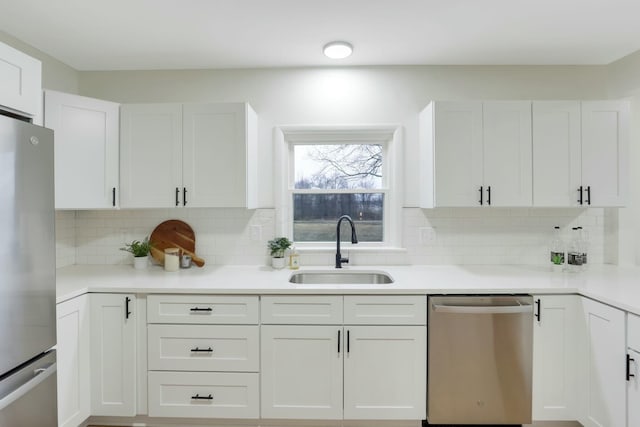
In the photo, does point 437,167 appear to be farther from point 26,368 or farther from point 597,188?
point 26,368

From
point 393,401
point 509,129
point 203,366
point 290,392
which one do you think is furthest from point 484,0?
point 203,366

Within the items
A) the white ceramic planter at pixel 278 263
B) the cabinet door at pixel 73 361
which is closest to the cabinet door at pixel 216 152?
the white ceramic planter at pixel 278 263

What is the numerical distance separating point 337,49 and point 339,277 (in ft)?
5.26

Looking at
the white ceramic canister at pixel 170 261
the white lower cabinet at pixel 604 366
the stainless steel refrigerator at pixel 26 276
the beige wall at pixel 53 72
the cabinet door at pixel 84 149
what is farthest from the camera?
the white ceramic canister at pixel 170 261

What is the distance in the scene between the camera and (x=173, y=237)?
8.99ft

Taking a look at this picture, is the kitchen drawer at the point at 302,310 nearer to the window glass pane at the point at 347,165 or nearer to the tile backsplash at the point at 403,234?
the tile backsplash at the point at 403,234

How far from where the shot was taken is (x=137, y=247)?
2646 mm

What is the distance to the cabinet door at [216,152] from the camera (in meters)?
2.42

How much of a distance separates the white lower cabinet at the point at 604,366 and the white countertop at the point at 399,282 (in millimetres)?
88

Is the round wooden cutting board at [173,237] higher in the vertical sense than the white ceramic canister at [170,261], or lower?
higher

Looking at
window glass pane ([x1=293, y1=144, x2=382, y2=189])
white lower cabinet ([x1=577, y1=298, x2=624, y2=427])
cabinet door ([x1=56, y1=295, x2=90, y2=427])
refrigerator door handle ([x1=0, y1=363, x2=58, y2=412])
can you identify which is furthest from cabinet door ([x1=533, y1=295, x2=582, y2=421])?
cabinet door ([x1=56, y1=295, x2=90, y2=427])

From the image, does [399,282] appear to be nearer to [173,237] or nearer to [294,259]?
[294,259]

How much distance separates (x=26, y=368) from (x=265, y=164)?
6.03 ft

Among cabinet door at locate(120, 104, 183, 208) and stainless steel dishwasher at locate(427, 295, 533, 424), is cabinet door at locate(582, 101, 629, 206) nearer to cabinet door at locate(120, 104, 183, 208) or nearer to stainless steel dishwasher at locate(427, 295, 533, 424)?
stainless steel dishwasher at locate(427, 295, 533, 424)
